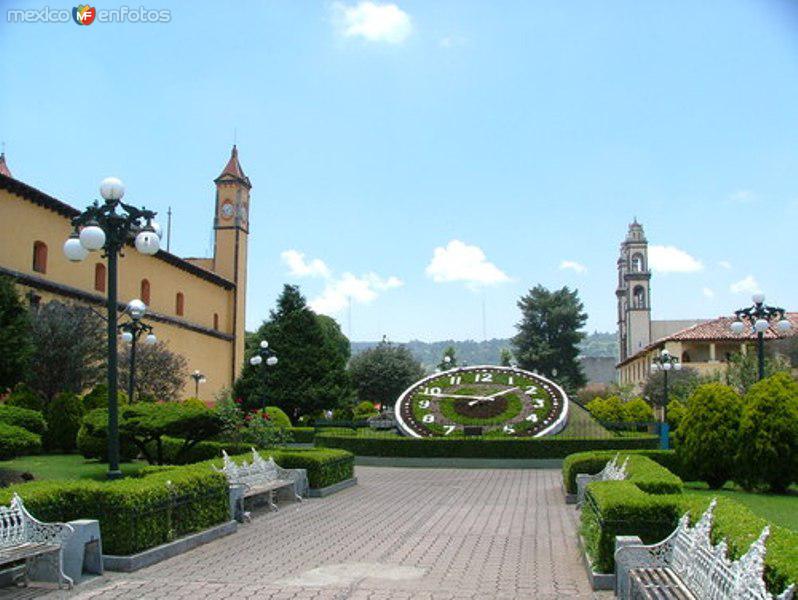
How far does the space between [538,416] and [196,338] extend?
25147 millimetres

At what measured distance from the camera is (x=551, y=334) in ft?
213

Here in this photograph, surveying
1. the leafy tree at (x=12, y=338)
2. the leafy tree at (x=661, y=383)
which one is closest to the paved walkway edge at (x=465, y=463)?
the leafy tree at (x=12, y=338)

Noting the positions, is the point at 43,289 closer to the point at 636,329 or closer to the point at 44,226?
the point at 44,226

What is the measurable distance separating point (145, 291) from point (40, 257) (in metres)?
8.48

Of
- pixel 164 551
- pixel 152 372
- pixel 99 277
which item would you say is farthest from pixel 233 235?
pixel 164 551

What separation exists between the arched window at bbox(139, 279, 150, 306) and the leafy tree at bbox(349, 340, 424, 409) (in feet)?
61.9

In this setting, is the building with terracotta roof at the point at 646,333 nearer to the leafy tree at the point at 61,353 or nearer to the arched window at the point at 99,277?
the arched window at the point at 99,277

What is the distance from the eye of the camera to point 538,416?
25.5m

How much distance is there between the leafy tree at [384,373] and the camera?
55.3 meters

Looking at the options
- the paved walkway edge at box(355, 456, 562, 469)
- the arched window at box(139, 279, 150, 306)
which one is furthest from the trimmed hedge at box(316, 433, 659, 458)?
the arched window at box(139, 279, 150, 306)

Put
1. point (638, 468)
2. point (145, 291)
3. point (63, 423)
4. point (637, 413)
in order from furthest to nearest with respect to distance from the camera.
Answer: point (145, 291), point (637, 413), point (63, 423), point (638, 468)

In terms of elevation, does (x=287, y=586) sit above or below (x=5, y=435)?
below

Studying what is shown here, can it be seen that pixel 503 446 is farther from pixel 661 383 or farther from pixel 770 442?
pixel 661 383

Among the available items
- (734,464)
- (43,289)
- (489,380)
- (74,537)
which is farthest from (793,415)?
(43,289)
